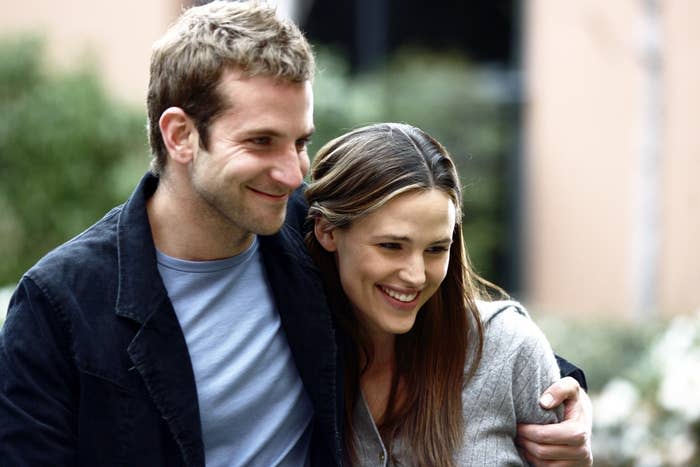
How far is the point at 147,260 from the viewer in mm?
3061

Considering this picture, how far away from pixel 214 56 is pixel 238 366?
81 centimetres

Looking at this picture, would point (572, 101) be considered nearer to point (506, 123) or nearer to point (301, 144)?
point (506, 123)

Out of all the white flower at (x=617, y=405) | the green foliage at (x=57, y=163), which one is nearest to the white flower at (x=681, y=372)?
the white flower at (x=617, y=405)

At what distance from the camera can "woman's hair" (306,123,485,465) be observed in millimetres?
3244

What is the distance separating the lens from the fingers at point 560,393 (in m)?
3.31

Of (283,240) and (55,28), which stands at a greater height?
(283,240)

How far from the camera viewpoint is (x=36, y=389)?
281 cm

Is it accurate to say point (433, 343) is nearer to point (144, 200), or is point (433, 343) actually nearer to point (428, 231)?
point (428, 231)

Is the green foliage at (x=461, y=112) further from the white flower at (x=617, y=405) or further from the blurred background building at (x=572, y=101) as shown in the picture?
the white flower at (x=617, y=405)

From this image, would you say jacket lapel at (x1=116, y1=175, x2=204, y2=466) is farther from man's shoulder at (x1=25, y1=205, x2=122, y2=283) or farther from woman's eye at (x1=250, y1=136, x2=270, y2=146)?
woman's eye at (x1=250, y1=136, x2=270, y2=146)

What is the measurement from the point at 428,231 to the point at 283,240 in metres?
0.43

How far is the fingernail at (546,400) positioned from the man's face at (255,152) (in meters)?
0.91

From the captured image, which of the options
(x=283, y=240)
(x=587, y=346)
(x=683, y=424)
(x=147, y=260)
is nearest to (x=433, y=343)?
(x=283, y=240)

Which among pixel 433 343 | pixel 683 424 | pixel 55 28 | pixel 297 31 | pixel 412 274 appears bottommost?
pixel 683 424
